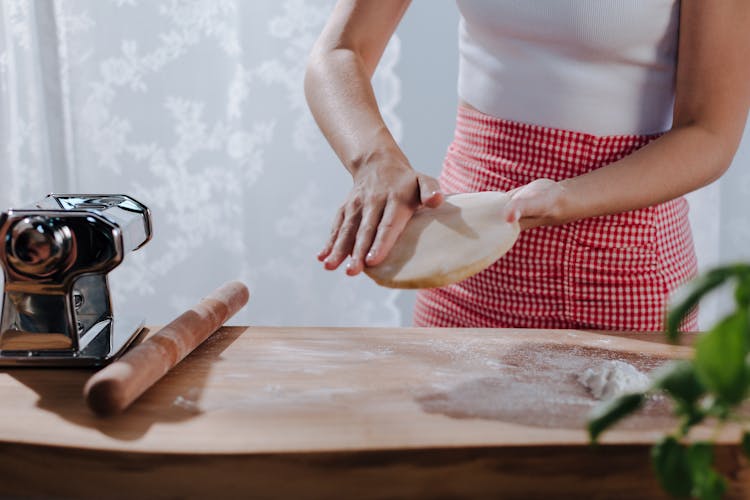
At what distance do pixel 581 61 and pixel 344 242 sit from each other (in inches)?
Answer: 18.7

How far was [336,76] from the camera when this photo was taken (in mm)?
1269

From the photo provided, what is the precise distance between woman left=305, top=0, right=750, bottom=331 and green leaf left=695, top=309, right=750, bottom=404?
72 centimetres

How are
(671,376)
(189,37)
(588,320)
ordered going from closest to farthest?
(671,376) → (588,320) → (189,37)

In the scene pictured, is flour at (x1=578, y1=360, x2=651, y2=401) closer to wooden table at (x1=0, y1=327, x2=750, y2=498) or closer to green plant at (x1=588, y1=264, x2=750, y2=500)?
wooden table at (x1=0, y1=327, x2=750, y2=498)

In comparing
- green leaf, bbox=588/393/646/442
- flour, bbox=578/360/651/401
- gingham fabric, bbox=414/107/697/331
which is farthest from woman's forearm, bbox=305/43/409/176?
green leaf, bbox=588/393/646/442

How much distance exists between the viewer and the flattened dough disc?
927 millimetres

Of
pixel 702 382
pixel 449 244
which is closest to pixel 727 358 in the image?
pixel 702 382

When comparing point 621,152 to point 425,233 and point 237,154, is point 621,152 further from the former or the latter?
point 237,154

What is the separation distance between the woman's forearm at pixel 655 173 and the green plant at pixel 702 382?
69cm

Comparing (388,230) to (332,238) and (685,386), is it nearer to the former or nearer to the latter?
(332,238)

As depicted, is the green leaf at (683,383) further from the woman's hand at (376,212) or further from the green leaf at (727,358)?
the woman's hand at (376,212)

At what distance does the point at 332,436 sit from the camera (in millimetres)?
746

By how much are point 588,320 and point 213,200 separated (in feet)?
4.04

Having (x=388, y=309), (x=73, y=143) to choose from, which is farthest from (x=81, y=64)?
(x=388, y=309)
